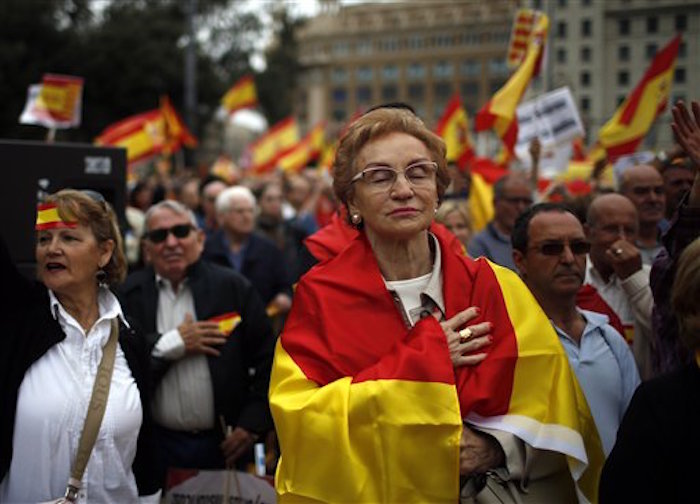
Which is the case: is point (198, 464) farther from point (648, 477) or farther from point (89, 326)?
point (648, 477)

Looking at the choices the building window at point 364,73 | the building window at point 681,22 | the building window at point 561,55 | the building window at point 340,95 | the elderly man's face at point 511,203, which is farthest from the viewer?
the building window at point 340,95

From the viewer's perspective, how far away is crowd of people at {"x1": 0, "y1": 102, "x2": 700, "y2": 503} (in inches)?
105

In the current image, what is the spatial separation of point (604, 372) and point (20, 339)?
2231 mm

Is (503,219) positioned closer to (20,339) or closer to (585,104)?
(20,339)

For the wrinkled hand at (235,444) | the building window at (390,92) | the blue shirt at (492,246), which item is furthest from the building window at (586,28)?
the building window at (390,92)

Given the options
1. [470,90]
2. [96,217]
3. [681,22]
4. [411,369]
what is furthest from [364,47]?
[411,369]

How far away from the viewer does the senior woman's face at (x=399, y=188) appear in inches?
113

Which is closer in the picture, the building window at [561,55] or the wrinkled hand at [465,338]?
the wrinkled hand at [465,338]

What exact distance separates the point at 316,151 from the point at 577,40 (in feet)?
37.5

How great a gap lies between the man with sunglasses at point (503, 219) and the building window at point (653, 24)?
1.59m

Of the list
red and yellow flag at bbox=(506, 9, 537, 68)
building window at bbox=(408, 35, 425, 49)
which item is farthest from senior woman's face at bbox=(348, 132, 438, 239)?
building window at bbox=(408, 35, 425, 49)

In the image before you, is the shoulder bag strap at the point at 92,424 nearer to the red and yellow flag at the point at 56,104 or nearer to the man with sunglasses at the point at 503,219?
the man with sunglasses at the point at 503,219

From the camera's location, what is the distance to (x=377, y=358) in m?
2.81

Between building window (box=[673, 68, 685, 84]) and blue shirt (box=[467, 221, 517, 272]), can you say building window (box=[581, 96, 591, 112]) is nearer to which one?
building window (box=[673, 68, 685, 84])
